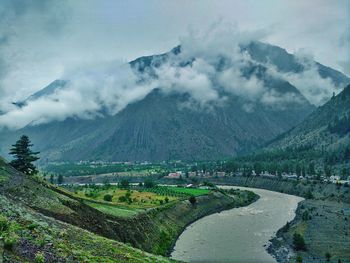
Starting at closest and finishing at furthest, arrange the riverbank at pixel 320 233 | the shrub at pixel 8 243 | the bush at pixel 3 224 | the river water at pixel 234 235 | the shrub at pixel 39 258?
the shrub at pixel 8 243, the shrub at pixel 39 258, the bush at pixel 3 224, the riverbank at pixel 320 233, the river water at pixel 234 235

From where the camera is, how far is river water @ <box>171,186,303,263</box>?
83062mm

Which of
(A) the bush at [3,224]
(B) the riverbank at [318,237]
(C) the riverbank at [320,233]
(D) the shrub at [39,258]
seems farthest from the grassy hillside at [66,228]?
(C) the riverbank at [320,233]

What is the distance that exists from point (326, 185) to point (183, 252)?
12535 cm

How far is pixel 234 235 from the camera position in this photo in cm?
10512

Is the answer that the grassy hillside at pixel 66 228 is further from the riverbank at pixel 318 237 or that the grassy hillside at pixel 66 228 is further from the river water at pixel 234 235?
the riverbank at pixel 318 237

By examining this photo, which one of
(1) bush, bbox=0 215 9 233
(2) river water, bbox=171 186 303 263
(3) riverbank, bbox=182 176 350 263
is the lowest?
(2) river water, bbox=171 186 303 263

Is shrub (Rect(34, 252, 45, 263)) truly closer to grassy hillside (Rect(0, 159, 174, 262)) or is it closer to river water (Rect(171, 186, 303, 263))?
grassy hillside (Rect(0, 159, 174, 262))

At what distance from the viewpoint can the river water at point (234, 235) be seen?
273 feet

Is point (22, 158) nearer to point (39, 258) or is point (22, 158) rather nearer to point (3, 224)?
point (3, 224)

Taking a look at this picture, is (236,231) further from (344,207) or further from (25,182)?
(25,182)

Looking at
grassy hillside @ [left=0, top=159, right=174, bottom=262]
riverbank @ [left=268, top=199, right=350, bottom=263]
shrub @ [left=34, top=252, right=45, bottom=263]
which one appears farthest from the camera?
riverbank @ [left=268, top=199, right=350, bottom=263]

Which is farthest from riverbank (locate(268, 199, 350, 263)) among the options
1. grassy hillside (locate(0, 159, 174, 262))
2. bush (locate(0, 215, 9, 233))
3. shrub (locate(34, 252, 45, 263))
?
shrub (locate(34, 252, 45, 263))

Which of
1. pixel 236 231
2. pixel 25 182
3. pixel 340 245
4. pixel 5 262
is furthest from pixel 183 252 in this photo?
pixel 5 262

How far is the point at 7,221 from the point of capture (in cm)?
3747
